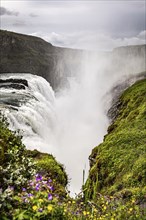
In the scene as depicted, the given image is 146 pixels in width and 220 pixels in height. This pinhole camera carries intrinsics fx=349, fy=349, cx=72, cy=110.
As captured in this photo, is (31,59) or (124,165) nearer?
(124,165)

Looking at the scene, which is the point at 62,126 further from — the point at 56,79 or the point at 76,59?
the point at 76,59

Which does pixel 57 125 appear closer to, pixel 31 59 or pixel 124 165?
pixel 124 165

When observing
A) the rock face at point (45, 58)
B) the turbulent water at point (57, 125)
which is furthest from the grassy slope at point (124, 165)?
the rock face at point (45, 58)

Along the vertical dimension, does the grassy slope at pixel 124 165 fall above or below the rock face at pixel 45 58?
below

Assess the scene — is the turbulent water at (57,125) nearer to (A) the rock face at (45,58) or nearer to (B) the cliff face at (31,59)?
(A) the rock face at (45,58)

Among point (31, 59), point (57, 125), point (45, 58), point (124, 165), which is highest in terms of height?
point (45, 58)

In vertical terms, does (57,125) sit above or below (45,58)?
below

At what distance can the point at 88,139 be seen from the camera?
34.5 metres

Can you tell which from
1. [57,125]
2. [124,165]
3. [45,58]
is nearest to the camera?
[124,165]

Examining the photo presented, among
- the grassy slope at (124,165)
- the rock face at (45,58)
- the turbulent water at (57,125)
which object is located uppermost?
the rock face at (45,58)

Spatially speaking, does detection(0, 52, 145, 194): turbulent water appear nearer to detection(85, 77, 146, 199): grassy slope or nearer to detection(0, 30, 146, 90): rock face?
detection(85, 77, 146, 199): grassy slope

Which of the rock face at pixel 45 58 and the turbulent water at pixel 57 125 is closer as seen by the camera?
the turbulent water at pixel 57 125

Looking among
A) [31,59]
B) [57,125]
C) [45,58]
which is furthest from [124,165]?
[45,58]

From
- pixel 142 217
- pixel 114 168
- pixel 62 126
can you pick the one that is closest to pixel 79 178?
pixel 114 168
